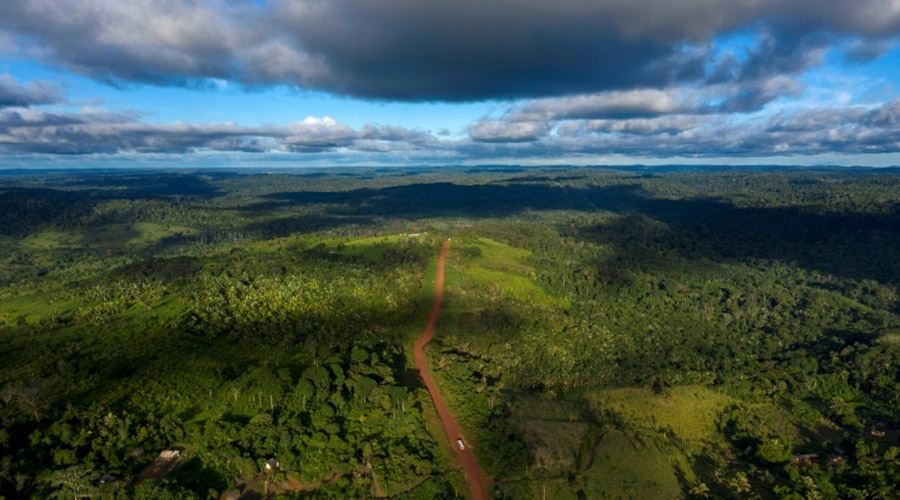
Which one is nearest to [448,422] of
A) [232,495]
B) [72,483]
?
[232,495]

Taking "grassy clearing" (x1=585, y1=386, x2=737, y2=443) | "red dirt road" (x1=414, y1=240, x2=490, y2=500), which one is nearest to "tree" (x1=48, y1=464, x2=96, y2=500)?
"red dirt road" (x1=414, y1=240, x2=490, y2=500)

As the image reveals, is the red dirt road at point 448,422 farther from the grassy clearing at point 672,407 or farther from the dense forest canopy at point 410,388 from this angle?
the grassy clearing at point 672,407

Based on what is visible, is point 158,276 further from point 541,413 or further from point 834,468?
point 834,468

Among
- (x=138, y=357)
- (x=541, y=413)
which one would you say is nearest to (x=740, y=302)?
(x=541, y=413)

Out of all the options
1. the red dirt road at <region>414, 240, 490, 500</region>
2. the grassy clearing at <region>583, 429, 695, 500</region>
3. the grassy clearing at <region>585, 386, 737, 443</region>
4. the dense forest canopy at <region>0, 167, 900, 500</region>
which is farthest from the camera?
the grassy clearing at <region>585, 386, 737, 443</region>

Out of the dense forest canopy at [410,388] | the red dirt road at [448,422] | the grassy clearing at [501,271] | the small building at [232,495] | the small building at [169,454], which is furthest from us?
the grassy clearing at [501,271]

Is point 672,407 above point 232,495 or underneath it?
underneath

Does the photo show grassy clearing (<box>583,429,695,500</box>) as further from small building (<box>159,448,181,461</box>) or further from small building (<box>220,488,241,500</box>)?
small building (<box>159,448,181,461</box>)

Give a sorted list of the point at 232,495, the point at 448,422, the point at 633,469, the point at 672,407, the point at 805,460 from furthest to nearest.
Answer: the point at 672,407 → the point at 805,460 → the point at 448,422 → the point at 633,469 → the point at 232,495

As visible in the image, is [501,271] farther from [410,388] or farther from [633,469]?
[633,469]

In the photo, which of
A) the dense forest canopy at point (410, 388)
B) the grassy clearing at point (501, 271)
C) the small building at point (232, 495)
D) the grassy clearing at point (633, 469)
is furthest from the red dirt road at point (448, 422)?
the grassy clearing at point (501, 271)

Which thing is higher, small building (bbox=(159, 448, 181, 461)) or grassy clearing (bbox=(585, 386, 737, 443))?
small building (bbox=(159, 448, 181, 461))

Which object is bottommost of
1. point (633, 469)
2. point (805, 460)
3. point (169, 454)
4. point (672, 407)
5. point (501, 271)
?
point (672, 407)
